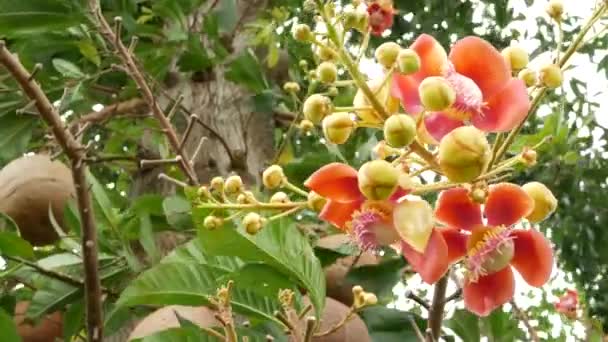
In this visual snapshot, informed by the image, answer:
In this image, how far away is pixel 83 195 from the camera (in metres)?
0.88

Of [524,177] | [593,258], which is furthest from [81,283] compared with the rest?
[593,258]

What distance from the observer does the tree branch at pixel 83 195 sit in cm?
89

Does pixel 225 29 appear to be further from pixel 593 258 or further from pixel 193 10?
pixel 593 258

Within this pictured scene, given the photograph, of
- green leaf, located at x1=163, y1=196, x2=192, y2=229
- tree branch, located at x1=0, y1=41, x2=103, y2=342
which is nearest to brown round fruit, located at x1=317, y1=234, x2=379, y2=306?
green leaf, located at x1=163, y1=196, x2=192, y2=229

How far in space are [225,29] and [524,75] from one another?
3.57ft

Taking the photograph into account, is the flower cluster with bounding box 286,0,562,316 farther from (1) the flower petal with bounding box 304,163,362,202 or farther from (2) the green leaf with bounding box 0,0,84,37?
(2) the green leaf with bounding box 0,0,84,37

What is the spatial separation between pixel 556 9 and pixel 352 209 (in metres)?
0.18

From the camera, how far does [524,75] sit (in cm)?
54

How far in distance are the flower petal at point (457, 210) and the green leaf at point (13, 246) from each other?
0.64 m

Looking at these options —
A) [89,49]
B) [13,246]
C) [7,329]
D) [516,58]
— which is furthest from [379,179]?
[89,49]

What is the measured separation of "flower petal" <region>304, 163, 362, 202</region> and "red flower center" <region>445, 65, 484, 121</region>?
6 centimetres

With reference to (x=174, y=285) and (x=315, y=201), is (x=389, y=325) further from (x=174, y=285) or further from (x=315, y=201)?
(x=315, y=201)

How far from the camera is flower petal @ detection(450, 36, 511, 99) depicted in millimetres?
514

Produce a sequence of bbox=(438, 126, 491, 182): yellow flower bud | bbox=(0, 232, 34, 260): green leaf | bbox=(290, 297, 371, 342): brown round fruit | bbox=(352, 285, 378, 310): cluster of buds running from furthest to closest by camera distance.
→ bbox=(0, 232, 34, 260): green leaf
bbox=(290, 297, 371, 342): brown round fruit
bbox=(352, 285, 378, 310): cluster of buds
bbox=(438, 126, 491, 182): yellow flower bud
